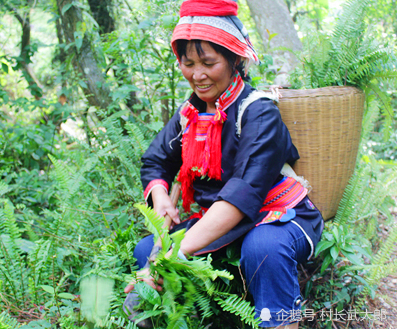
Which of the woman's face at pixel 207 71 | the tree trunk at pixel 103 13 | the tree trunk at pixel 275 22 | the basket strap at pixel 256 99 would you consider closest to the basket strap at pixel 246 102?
the basket strap at pixel 256 99

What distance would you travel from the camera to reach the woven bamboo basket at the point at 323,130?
1.90 m

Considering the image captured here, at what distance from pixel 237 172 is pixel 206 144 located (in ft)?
0.88

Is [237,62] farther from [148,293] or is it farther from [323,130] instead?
[148,293]

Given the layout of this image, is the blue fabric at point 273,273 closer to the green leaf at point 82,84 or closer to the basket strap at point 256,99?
the basket strap at point 256,99

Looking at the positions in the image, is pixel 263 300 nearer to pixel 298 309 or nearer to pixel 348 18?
pixel 298 309

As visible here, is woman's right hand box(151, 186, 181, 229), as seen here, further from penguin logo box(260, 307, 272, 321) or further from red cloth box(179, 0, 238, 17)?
red cloth box(179, 0, 238, 17)

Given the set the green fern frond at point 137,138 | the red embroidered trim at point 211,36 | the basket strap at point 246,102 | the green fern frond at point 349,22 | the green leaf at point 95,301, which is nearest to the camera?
the green leaf at point 95,301

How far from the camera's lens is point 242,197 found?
1508mm

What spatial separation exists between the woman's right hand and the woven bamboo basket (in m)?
0.80

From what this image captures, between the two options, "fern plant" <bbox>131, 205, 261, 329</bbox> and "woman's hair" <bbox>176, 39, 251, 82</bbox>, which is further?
"woman's hair" <bbox>176, 39, 251, 82</bbox>

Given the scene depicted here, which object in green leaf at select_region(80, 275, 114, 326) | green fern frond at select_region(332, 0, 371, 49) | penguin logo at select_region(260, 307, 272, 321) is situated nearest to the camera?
green leaf at select_region(80, 275, 114, 326)

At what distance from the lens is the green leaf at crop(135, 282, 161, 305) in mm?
1374

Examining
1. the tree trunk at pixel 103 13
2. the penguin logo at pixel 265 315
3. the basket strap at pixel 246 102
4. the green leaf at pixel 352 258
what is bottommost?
the green leaf at pixel 352 258

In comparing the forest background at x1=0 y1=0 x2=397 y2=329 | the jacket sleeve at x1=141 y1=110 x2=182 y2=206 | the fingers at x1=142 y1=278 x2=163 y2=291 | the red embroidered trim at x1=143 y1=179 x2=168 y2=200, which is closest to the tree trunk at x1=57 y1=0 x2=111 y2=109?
the forest background at x1=0 y1=0 x2=397 y2=329
